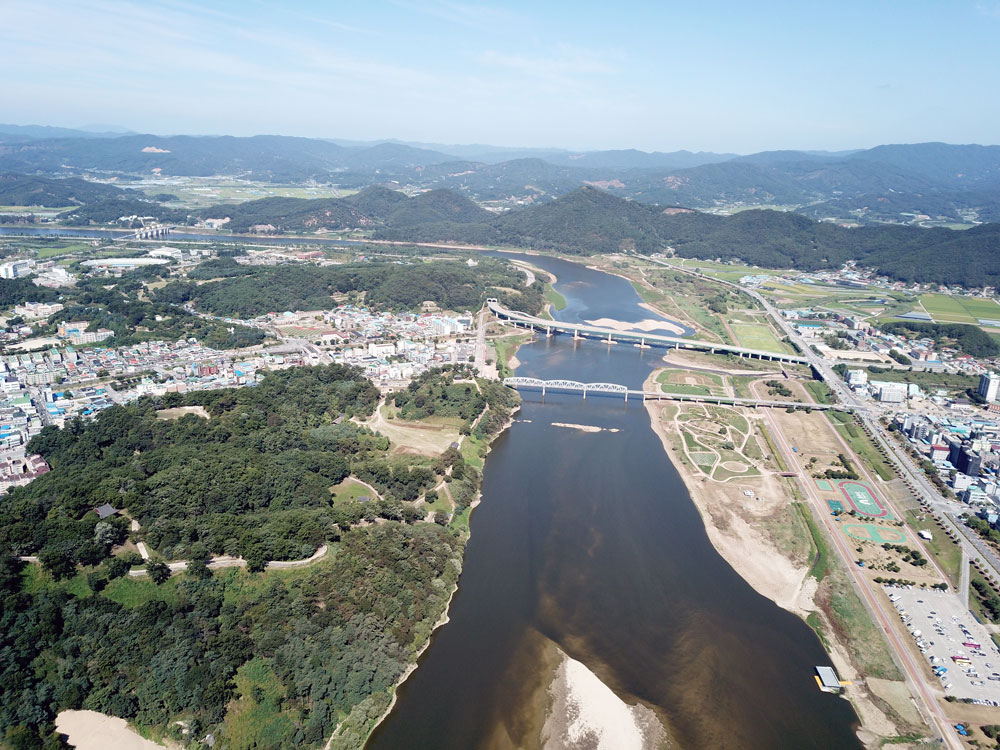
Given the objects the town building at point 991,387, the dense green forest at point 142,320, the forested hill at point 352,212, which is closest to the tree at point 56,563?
the dense green forest at point 142,320

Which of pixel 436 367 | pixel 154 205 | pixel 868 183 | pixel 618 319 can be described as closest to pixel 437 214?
pixel 154 205

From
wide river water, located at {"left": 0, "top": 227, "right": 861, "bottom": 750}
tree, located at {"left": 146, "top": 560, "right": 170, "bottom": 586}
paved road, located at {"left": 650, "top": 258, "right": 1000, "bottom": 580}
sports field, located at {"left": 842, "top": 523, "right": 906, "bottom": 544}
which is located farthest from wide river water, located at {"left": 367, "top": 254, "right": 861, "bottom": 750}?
paved road, located at {"left": 650, "top": 258, "right": 1000, "bottom": 580}

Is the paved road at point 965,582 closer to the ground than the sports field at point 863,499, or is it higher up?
higher up

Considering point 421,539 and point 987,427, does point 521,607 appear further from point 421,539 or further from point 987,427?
point 987,427

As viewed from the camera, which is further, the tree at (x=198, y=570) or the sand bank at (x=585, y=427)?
the sand bank at (x=585, y=427)

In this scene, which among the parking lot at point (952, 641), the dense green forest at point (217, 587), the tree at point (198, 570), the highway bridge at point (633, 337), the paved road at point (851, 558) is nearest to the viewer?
the dense green forest at point (217, 587)

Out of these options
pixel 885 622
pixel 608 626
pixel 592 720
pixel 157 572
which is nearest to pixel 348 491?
pixel 157 572

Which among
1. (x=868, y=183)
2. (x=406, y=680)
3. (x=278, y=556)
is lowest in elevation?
(x=406, y=680)

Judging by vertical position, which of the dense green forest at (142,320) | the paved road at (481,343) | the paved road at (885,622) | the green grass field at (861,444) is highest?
the dense green forest at (142,320)

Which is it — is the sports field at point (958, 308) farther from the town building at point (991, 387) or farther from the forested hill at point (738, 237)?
the town building at point (991, 387)
